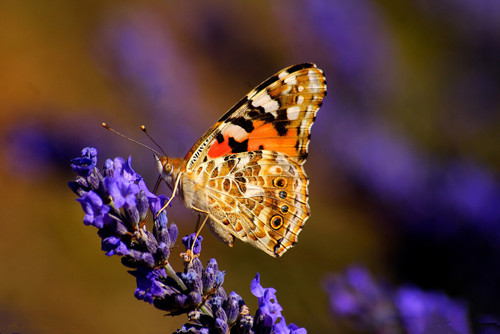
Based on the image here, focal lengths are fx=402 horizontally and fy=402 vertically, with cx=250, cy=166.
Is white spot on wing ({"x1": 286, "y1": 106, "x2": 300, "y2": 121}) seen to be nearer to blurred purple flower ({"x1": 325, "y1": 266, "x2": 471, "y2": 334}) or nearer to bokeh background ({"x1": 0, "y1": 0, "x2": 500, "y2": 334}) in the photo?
blurred purple flower ({"x1": 325, "y1": 266, "x2": 471, "y2": 334})

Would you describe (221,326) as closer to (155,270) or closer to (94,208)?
(155,270)

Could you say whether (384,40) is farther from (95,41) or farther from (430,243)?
(95,41)

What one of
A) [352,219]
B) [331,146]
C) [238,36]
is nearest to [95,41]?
[238,36]

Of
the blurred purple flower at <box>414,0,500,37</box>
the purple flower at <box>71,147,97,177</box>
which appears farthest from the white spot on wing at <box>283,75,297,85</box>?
the blurred purple flower at <box>414,0,500,37</box>

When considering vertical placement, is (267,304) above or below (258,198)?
below

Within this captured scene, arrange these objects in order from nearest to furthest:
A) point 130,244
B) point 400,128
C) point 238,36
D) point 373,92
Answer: point 130,244, point 400,128, point 373,92, point 238,36

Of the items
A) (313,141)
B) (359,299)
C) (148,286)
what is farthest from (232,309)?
(313,141)
